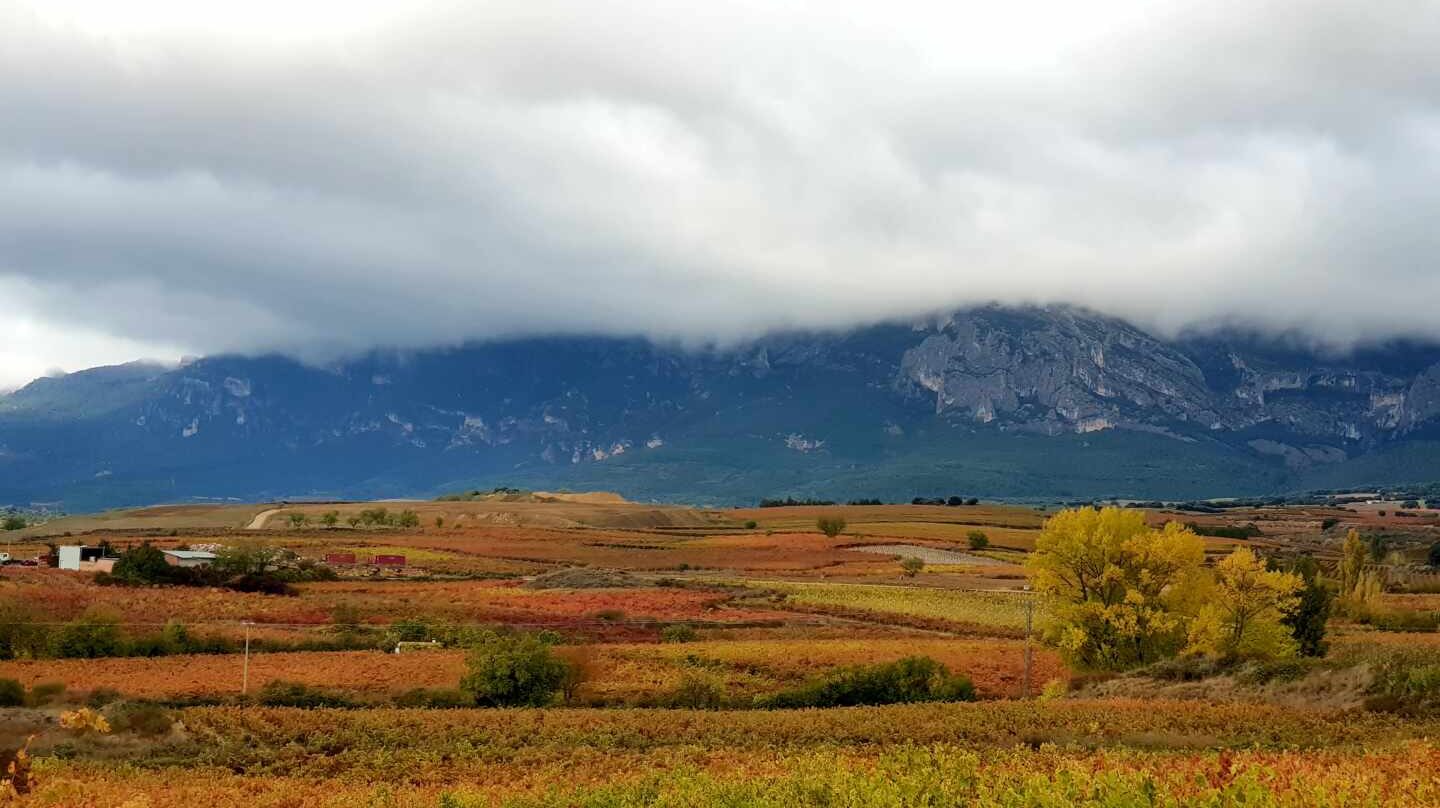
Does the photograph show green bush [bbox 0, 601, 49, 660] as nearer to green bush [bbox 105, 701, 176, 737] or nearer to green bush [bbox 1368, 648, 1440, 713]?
green bush [bbox 105, 701, 176, 737]

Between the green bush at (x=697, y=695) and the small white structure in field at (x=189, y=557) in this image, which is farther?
the small white structure in field at (x=189, y=557)

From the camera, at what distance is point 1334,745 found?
2067cm

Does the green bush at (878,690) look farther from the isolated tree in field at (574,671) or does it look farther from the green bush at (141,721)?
the green bush at (141,721)

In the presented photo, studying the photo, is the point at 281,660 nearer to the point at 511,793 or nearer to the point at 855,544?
the point at 511,793

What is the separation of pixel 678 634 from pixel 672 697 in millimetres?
18140

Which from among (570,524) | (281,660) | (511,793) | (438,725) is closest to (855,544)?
(570,524)

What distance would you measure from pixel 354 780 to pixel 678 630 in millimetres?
35555

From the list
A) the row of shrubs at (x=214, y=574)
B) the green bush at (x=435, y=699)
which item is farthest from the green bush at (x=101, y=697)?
the row of shrubs at (x=214, y=574)

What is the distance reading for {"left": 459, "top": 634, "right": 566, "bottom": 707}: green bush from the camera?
121 ft

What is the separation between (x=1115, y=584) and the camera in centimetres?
4803

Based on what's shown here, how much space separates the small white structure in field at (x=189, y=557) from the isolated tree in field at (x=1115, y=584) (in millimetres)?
63737

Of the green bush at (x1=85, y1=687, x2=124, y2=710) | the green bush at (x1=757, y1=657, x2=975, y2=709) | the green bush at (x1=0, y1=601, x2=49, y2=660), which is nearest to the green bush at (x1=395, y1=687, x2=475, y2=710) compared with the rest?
the green bush at (x1=85, y1=687, x2=124, y2=710)

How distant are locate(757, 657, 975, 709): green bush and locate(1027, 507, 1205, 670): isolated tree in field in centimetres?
1120

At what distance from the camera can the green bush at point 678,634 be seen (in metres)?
54.9
